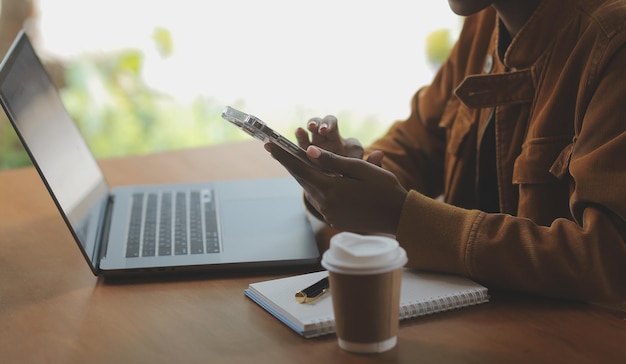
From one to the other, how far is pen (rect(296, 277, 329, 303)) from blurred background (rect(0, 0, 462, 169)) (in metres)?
2.58

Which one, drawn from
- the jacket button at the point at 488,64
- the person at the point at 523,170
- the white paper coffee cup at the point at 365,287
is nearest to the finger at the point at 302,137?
the person at the point at 523,170

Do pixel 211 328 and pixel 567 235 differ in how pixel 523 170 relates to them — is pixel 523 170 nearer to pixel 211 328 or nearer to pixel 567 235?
pixel 567 235

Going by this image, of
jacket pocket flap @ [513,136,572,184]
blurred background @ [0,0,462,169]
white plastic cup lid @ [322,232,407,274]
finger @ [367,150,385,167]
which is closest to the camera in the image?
white plastic cup lid @ [322,232,407,274]

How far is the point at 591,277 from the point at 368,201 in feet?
0.93

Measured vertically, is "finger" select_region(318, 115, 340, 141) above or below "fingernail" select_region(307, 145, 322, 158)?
below

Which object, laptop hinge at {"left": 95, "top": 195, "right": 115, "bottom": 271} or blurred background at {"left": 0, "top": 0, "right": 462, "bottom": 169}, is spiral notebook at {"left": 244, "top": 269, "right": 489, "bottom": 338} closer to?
laptop hinge at {"left": 95, "top": 195, "right": 115, "bottom": 271}

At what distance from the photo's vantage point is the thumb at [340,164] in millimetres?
1126

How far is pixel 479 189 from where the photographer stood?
4.81 ft

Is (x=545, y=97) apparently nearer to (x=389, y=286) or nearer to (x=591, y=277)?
(x=591, y=277)

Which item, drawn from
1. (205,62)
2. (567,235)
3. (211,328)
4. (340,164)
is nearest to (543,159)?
(567,235)

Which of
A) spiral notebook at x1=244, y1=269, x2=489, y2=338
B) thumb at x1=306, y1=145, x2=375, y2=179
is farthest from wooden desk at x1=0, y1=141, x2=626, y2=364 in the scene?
thumb at x1=306, y1=145, x2=375, y2=179

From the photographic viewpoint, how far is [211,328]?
3.35ft

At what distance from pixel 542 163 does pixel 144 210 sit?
61cm

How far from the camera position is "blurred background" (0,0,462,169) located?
3549 millimetres
